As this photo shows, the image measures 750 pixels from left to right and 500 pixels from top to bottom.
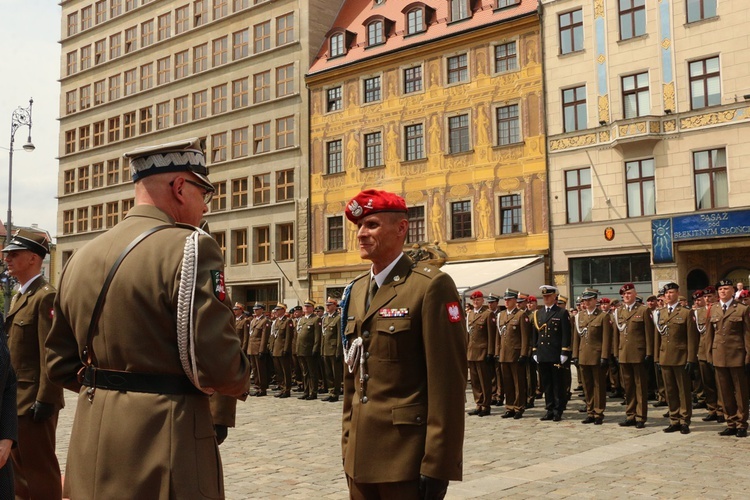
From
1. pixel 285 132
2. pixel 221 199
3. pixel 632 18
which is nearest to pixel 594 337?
pixel 632 18

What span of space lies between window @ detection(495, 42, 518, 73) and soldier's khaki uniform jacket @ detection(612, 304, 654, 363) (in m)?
17.6

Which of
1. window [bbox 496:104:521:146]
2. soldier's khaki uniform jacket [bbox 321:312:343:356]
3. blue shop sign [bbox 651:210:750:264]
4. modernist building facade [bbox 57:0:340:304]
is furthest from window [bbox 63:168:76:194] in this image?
blue shop sign [bbox 651:210:750:264]

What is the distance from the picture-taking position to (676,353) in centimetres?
1175

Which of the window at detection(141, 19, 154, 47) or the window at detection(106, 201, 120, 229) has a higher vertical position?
the window at detection(141, 19, 154, 47)

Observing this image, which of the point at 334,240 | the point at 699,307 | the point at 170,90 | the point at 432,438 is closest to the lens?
the point at 432,438

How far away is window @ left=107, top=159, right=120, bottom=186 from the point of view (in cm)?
4475

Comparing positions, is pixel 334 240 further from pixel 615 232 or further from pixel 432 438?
pixel 432 438

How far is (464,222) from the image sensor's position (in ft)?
97.8

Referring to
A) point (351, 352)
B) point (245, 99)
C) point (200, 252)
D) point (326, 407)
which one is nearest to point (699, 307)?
point (326, 407)

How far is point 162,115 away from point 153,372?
4179 centimetres

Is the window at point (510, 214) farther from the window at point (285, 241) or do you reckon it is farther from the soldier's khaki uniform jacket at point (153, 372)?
the soldier's khaki uniform jacket at point (153, 372)

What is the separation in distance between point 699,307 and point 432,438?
37.4ft

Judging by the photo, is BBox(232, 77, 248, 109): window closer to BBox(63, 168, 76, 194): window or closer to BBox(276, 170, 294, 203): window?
BBox(276, 170, 294, 203): window

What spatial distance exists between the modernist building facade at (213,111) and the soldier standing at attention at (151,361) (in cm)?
3167
